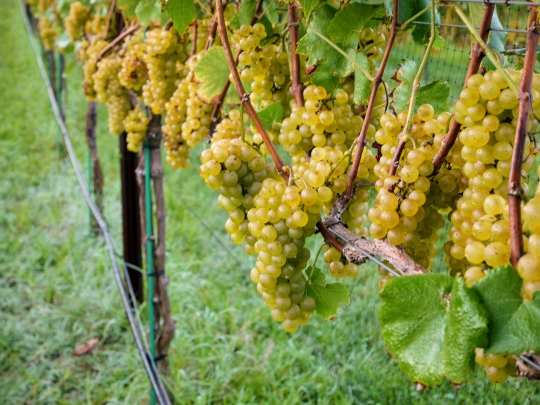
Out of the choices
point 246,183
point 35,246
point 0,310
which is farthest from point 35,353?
point 246,183

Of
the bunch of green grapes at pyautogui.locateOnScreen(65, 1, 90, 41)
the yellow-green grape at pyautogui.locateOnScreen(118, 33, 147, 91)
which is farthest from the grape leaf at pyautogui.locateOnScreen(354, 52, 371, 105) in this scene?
the bunch of green grapes at pyautogui.locateOnScreen(65, 1, 90, 41)

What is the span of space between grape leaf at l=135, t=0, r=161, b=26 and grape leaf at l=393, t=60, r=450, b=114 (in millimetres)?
796

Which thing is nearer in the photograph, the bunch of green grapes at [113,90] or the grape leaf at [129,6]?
the grape leaf at [129,6]

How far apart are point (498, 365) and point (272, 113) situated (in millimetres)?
502

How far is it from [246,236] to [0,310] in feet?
7.55

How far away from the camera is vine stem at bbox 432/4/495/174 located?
55cm

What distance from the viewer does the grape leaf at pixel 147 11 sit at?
132cm

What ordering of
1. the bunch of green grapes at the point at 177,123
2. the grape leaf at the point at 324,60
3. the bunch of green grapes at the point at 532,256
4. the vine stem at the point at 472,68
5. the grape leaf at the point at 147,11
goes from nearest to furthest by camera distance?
the bunch of green grapes at the point at 532,256 < the vine stem at the point at 472,68 < the grape leaf at the point at 324,60 < the bunch of green grapes at the point at 177,123 < the grape leaf at the point at 147,11

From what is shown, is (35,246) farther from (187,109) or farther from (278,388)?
(187,109)

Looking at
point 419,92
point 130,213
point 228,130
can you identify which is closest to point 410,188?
point 419,92

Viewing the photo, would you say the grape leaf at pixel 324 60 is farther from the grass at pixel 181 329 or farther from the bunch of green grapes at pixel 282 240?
the grass at pixel 181 329

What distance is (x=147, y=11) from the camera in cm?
134

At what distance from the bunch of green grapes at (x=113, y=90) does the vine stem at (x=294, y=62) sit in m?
0.88

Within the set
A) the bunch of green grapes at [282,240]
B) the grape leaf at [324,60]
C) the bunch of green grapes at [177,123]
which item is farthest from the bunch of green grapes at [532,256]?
the bunch of green grapes at [177,123]
